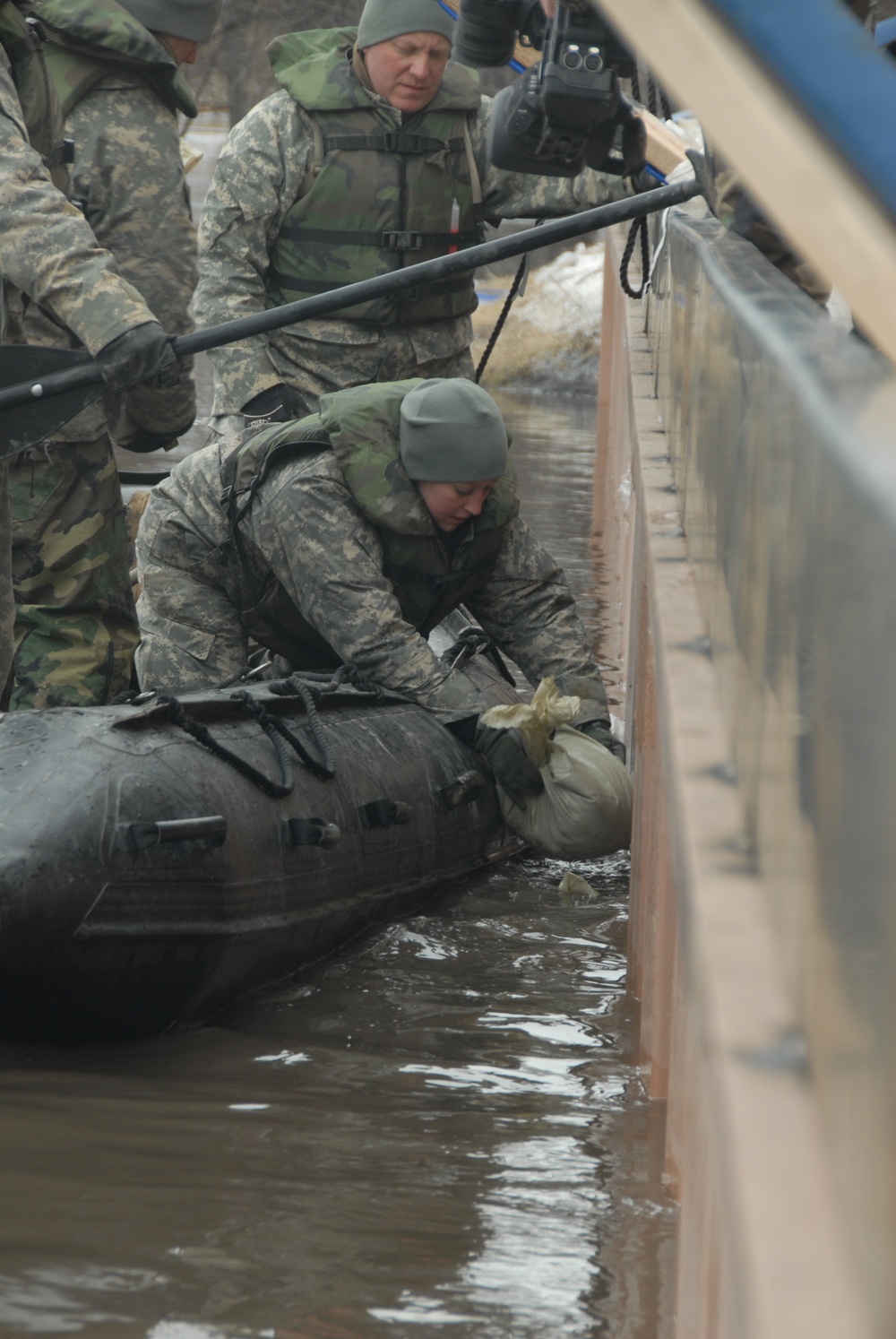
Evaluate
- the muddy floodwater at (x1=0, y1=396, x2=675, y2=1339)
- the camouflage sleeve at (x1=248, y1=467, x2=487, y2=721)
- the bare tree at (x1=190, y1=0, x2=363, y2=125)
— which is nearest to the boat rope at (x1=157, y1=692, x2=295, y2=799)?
the muddy floodwater at (x1=0, y1=396, x2=675, y2=1339)

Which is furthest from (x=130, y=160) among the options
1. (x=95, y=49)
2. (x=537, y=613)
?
(x=537, y=613)

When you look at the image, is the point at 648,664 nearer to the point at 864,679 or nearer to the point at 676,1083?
the point at 676,1083

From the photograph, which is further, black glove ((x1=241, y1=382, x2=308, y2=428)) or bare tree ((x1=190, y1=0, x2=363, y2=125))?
bare tree ((x1=190, y1=0, x2=363, y2=125))

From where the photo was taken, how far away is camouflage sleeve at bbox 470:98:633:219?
17.4 ft

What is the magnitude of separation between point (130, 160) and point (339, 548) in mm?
1595

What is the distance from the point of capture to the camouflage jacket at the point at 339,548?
165 inches

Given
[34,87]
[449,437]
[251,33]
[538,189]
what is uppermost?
[34,87]

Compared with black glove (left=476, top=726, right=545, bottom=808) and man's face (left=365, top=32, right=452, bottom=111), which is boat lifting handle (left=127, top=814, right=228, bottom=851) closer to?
black glove (left=476, top=726, right=545, bottom=808)

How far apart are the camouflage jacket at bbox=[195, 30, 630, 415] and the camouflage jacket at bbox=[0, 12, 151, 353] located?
46.8 inches

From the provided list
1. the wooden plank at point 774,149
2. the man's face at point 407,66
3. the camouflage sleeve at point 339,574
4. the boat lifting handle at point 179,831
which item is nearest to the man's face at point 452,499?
the camouflage sleeve at point 339,574

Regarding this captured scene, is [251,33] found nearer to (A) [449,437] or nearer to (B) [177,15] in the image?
(B) [177,15]

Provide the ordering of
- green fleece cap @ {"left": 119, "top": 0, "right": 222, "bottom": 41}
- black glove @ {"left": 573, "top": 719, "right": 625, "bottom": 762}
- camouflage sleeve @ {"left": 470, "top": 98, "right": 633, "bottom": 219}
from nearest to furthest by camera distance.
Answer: black glove @ {"left": 573, "top": 719, "right": 625, "bottom": 762}, green fleece cap @ {"left": 119, "top": 0, "right": 222, "bottom": 41}, camouflage sleeve @ {"left": 470, "top": 98, "right": 633, "bottom": 219}

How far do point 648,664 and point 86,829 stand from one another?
1.11m

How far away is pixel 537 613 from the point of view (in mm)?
4699
